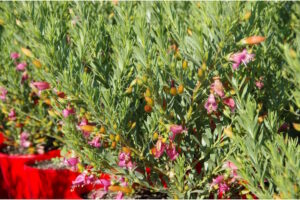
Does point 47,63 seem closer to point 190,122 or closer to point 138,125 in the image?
point 138,125

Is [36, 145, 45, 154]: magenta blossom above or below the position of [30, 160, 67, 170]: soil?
below

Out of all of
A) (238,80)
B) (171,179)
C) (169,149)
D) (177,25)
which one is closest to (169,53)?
(177,25)

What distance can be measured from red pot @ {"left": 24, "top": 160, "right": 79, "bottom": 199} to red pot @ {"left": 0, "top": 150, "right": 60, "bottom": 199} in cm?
13

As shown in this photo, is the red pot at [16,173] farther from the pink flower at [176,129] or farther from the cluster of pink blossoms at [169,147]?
the pink flower at [176,129]

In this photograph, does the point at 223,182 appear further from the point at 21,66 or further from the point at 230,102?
the point at 21,66

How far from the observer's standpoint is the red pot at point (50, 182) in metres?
2.78

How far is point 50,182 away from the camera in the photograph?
9.23 feet

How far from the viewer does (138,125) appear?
2096 millimetres

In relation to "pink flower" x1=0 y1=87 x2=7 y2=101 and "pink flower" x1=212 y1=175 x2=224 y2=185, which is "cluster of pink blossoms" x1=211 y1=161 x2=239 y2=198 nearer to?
"pink flower" x1=212 y1=175 x2=224 y2=185

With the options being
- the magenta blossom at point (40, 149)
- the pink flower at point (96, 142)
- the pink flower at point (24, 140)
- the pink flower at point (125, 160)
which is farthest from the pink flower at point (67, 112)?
the magenta blossom at point (40, 149)

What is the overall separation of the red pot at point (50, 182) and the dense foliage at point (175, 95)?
53cm

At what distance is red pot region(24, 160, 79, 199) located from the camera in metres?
2.78

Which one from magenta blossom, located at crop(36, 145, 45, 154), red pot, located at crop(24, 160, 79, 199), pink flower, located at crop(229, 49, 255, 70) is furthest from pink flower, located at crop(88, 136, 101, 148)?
magenta blossom, located at crop(36, 145, 45, 154)

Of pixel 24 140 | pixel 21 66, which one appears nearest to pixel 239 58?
pixel 21 66
